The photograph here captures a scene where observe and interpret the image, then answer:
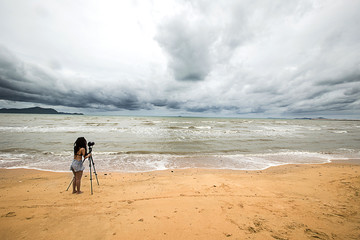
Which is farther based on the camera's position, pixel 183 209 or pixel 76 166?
pixel 76 166

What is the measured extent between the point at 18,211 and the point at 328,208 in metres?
9.59

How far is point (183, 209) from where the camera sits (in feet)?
15.4

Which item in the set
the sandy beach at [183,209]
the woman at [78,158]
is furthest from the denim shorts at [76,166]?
the sandy beach at [183,209]

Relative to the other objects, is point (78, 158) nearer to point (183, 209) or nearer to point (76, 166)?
point (76, 166)

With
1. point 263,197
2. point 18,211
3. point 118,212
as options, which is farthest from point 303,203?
point 18,211

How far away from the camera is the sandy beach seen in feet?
12.1

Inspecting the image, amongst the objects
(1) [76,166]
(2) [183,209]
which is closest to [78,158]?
(1) [76,166]

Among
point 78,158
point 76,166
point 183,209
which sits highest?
point 78,158

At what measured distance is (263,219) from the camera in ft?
13.8

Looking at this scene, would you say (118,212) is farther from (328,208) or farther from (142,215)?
(328,208)

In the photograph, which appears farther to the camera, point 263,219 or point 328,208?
point 328,208

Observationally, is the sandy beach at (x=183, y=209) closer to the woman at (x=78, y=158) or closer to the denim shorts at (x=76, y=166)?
the woman at (x=78, y=158)

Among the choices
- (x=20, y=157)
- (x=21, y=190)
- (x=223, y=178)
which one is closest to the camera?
(x=21, y=190)

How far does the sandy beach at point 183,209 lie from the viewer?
3693 mm
